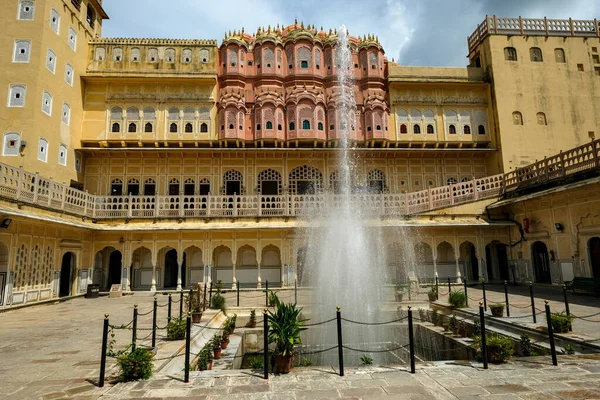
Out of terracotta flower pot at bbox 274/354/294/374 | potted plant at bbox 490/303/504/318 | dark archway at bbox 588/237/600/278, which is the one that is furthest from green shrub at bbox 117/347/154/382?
dark archway at bbox 588/237/600/278

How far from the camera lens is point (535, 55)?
2412cm

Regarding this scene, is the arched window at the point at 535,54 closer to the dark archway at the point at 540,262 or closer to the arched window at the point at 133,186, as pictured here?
the dark archway at the point at 540,262

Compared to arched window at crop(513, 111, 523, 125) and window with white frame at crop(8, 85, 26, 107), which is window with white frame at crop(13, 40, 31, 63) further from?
arched window at crop(513, 111, 523, 125)

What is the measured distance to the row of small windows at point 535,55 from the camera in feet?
78.8

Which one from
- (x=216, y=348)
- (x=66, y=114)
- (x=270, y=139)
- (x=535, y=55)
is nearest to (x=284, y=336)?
(x=216, y=348)

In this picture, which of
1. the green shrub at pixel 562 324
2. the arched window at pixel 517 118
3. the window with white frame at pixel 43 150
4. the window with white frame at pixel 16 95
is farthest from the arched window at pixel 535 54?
the window with white frame at pixel 16 95

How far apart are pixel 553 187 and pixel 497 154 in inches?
312

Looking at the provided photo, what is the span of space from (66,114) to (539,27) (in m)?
28.7

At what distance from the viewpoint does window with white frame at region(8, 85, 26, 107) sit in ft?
60.0

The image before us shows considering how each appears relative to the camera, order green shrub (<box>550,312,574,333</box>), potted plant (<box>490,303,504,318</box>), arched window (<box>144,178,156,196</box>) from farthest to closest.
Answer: arched window (<box>144,178,156,196</box>)
potted plant (<box>490,303,504,318</box>)
green shrub (<box>550,312,574,333</box>)

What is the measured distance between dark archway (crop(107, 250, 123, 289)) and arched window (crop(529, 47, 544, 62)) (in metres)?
27.7

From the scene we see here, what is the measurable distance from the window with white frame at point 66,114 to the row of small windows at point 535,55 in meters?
25.8

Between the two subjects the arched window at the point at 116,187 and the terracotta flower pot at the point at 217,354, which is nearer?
the terracotta flower pot at the point at 217,354

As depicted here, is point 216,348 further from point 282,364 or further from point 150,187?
point 150,187
